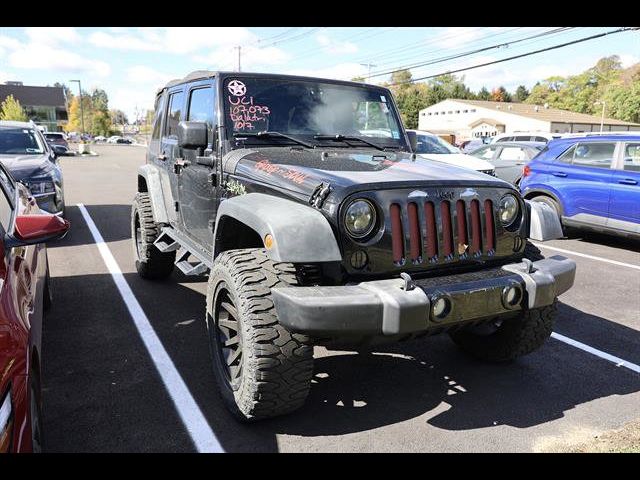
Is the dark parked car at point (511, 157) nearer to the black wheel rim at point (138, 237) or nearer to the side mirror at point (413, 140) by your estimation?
the side mirror at point (413, 140)

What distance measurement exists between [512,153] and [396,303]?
11233mm

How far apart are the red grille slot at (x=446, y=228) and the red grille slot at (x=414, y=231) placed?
170 mm

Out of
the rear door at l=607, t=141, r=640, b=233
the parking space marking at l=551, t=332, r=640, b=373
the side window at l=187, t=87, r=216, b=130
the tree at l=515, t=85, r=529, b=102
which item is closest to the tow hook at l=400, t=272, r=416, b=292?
the side window at l=187, t=87, r=216, b=130

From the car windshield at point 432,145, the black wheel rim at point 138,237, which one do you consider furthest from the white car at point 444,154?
the black wheel rim at point 138,237

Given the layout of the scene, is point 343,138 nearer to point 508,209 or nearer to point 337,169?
point 337,169

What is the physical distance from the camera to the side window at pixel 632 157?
7.51 metres

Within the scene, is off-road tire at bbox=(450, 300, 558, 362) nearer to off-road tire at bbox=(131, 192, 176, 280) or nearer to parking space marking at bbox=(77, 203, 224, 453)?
parking space marking at bbox=(77, 203, 224, 453)

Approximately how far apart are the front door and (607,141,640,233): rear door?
250 inches

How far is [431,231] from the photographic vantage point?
2.94 metres

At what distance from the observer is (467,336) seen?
406 centimetres

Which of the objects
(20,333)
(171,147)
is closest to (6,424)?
(20,333)

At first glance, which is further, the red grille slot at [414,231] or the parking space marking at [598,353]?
the parking space marking at [598,353]

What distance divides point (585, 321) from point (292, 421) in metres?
3.24

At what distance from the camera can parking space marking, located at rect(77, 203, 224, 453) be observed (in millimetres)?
2918
